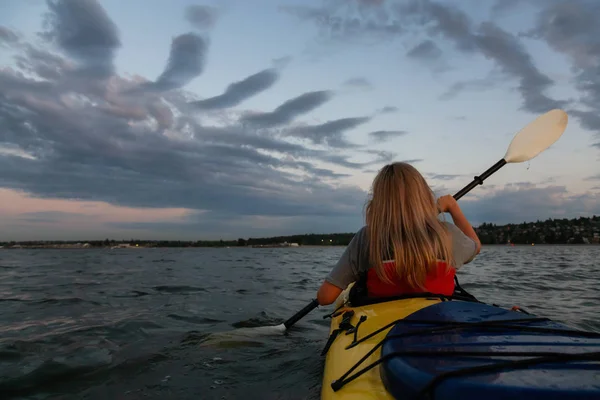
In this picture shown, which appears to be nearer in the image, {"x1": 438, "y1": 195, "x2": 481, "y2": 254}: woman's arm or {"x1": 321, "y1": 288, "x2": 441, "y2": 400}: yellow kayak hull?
{"x1": 321, "y1": 288, "x2": 441, "y2": 400}: yellow kayak hull

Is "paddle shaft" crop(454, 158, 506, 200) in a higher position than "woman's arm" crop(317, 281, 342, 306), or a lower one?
higher

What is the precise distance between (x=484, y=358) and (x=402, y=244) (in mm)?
1333

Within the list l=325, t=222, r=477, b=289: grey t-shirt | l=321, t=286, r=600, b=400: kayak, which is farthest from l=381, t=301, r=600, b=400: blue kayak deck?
l=325, t=222, r=477, b=289: grey t-shirt

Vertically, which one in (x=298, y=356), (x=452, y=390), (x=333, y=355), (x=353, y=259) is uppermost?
(x=353, y=259)

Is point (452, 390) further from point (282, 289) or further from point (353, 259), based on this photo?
point (282, 289)

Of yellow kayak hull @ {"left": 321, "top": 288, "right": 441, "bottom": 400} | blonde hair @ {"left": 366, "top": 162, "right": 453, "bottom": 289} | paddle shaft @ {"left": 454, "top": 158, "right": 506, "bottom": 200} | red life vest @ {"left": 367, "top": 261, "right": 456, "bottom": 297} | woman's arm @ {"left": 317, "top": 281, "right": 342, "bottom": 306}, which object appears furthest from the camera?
paddle shaft @ {"left": 454, "top": 158, "right": 506, "bottom": 200}

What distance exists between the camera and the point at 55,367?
171 inches

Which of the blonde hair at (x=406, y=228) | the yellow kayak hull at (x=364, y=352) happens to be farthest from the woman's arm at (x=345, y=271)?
the yellow kayak hull at (x=364, y=352)

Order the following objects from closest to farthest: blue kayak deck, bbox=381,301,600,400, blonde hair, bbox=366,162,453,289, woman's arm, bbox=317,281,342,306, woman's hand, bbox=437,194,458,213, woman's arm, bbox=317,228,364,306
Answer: blue kayak deck, bbox=381,301,600,400 → blonde hair, bbox=366,162,453,289 → woman's arm, bbox=317,228,364,306 → woman's arm, bbox=317,281,342,306 → woman's hand, bbox=437,194,458,213

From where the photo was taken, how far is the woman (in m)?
2.99

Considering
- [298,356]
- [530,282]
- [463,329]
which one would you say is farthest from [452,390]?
[530,282]

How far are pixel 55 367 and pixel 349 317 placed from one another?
344cm

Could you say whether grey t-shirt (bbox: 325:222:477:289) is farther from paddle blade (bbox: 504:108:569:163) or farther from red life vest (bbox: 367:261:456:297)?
paddle blade (bbox: 504:108:569:163)

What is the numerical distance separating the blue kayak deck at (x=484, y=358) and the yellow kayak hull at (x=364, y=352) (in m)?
0.11
